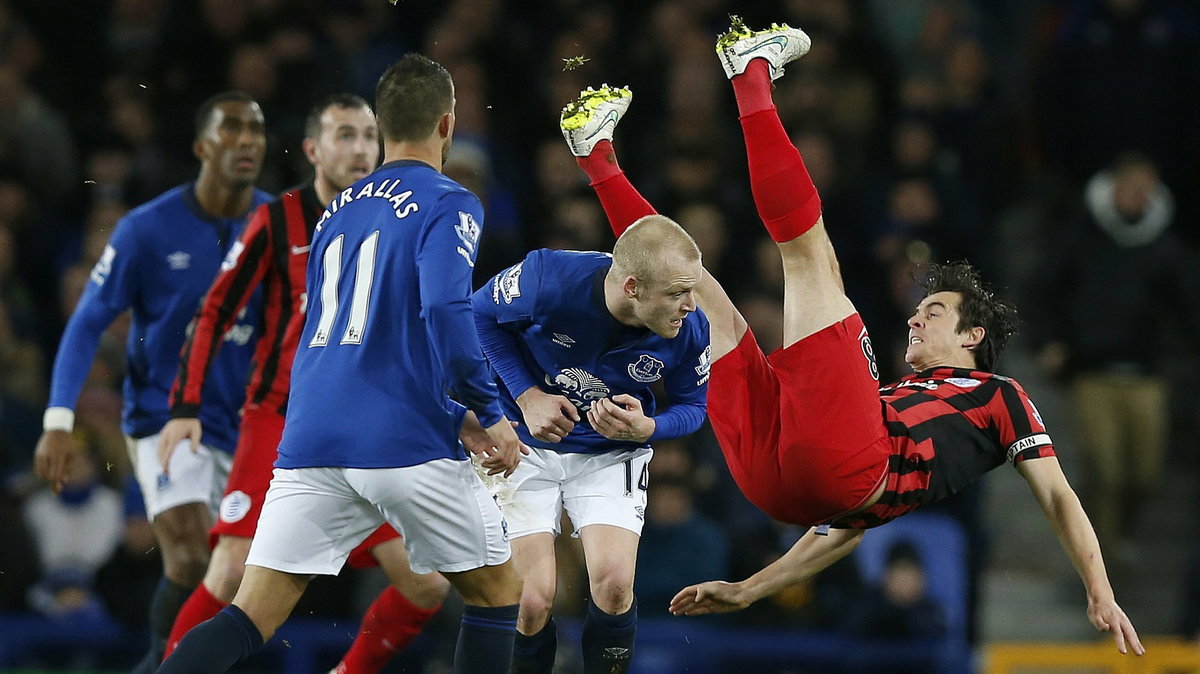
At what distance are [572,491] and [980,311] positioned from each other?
168cm

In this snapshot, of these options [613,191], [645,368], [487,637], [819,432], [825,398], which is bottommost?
[487,637]

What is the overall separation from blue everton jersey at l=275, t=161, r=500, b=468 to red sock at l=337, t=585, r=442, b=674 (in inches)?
52.3

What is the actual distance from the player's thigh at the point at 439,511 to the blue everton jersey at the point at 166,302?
2128mm

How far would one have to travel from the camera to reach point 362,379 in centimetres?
470

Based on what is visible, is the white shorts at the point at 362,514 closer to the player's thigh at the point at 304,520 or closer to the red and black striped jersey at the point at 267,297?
the player's thigh at the point at 304,520

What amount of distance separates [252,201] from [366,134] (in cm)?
91

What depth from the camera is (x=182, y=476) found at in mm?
6539

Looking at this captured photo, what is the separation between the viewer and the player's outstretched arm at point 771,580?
5707 mm

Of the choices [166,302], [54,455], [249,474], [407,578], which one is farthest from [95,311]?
[407,578]

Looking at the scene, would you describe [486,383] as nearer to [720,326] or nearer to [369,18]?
[720,326]

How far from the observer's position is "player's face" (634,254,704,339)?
5.29 metres

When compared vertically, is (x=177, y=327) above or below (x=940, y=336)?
above

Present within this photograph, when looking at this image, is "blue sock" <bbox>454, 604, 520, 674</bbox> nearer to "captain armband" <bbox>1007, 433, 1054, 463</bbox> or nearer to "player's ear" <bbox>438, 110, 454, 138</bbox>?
"player's ear" <bbox>438, 110, 454, 138</bbox>

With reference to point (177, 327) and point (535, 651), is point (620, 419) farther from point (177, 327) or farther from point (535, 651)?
point (177, 327)
